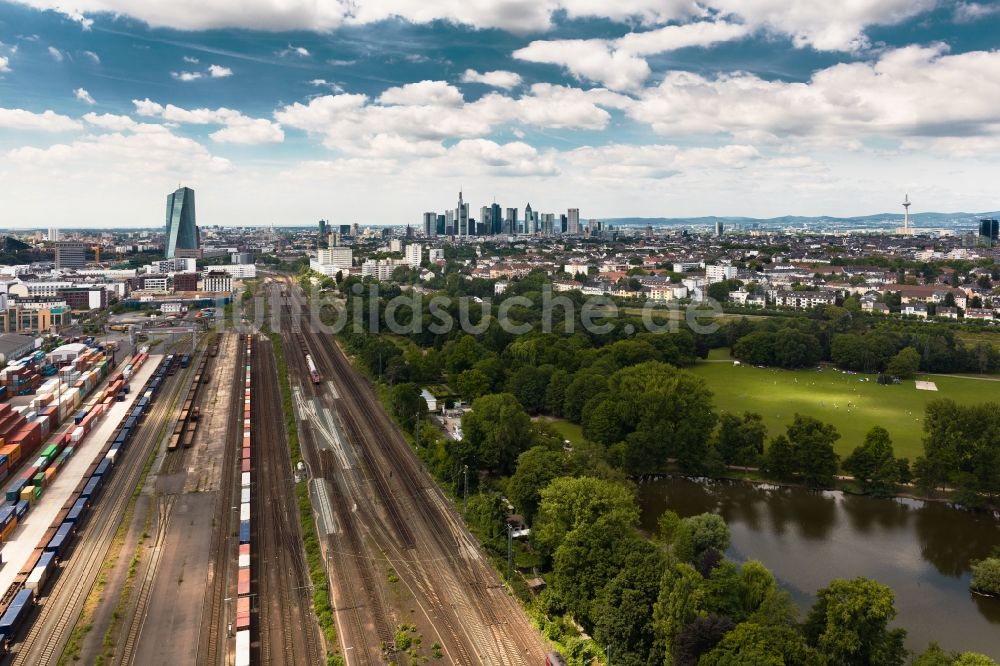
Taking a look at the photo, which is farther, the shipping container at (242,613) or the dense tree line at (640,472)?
the shipping container at (242,613)

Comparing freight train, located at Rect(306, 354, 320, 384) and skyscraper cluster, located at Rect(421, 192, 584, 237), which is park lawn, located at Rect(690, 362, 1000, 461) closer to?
freight train, located at Rect(306, 354, 320, 384)

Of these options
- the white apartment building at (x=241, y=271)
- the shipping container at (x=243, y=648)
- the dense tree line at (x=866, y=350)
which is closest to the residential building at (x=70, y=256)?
the white apartment building at (x=241, y=271)

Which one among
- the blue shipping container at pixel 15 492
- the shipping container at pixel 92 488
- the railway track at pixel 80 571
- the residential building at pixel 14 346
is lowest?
the railway track at pixel 80 571

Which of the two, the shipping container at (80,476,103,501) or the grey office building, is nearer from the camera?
the shipping container at (80,476,103,501)

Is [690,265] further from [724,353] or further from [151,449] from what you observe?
[151,449]

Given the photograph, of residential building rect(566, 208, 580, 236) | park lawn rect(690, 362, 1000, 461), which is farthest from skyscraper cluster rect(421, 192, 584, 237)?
park lawn rect(690, 362, 1000, 461)

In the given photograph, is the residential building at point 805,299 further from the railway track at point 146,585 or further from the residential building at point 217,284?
the residential building at point 217,284

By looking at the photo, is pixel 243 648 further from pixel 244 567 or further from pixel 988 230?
pixel 988 230

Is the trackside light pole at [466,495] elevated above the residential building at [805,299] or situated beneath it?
situated beneath
